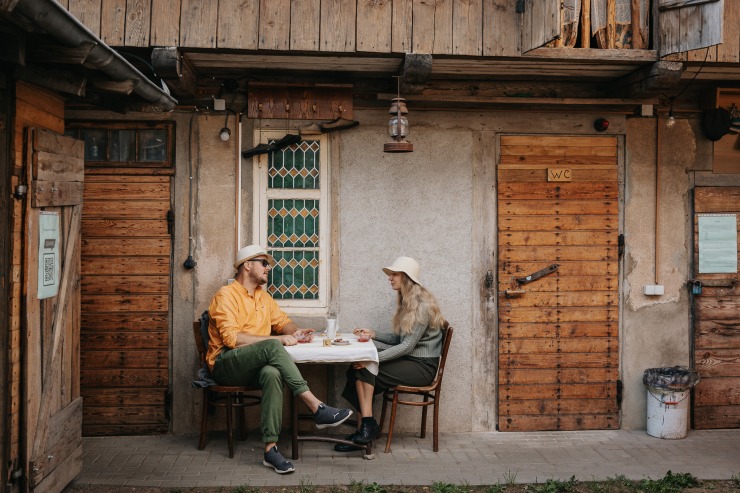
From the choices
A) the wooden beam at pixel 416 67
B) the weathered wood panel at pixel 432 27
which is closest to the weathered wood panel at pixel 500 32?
the weathered wood panel at pixel 432 27

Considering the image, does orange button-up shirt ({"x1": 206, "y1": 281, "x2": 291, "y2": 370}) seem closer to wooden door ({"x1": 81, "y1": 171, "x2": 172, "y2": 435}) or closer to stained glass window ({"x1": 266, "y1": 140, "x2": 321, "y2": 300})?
stained glass window ({"x1": 266, "y1": 140, "x2": 321, "y2": 300})

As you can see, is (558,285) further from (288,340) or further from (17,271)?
(17,271)

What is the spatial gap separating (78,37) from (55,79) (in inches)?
39.6

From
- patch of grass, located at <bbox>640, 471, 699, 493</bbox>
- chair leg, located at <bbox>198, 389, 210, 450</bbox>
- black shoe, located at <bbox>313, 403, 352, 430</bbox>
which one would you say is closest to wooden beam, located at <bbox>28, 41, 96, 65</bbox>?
chair leg, located at <bbox>198, 389, 210, 450</bbox>

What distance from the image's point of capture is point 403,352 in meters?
6.98

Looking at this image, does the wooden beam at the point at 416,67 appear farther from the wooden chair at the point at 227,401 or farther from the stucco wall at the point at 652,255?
the wooden chair at the point at 227,401

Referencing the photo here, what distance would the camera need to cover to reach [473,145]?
25.6 ft

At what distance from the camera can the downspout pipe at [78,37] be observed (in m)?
3.85

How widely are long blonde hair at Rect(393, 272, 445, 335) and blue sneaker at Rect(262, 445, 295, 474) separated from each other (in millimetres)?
1594

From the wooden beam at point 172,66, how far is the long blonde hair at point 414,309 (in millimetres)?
2796

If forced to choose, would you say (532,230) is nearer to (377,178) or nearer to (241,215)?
(377,178)

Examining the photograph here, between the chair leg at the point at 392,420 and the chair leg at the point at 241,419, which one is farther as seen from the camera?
the chair leg at the point at 241,419

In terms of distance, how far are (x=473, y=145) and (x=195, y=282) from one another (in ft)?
10.6

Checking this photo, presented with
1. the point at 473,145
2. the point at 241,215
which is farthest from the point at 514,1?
the point at 241,215
